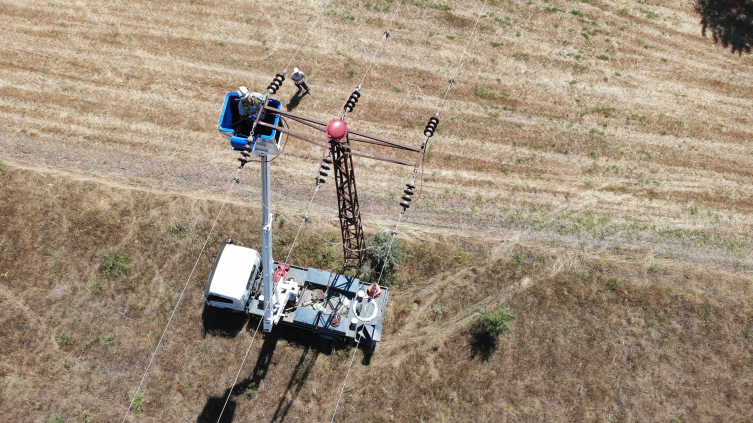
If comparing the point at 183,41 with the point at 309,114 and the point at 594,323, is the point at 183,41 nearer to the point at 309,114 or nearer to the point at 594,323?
the point at 309,114

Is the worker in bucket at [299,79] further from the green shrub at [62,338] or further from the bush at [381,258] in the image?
the green shrub at [62,338]

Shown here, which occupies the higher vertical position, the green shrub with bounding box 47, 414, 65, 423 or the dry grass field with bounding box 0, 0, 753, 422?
the dry grass field with bounding box 0, 0, 753, 422

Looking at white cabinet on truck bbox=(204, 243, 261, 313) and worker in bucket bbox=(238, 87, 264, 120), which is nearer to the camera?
worker in bucket bbox=(238, 87, 264, 120)

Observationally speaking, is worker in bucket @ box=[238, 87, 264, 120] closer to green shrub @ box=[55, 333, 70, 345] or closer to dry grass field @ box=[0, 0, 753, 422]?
dry grass field @ box=[0, 0, 753, 422]

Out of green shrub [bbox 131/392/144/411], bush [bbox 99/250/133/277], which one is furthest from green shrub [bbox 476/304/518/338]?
bush [bbox 99/250/133/277]

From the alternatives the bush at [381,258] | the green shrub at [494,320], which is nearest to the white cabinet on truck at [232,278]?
the bush at [381,258]

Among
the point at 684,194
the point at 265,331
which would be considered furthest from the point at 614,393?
the point at 265,331
